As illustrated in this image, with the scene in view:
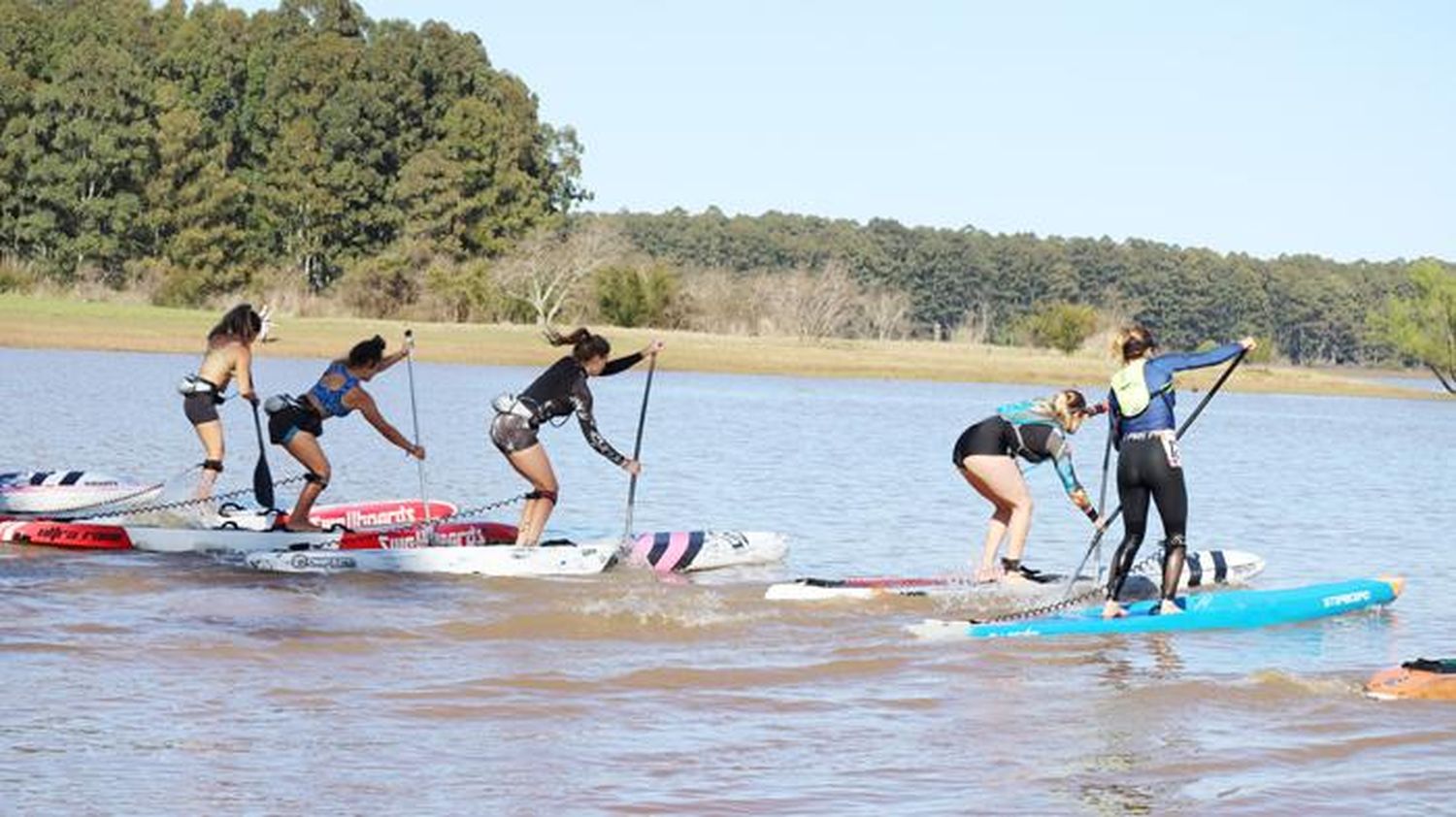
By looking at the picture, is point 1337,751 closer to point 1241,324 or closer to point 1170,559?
point 1170,559

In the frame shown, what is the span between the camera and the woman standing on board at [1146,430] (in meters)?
14.7

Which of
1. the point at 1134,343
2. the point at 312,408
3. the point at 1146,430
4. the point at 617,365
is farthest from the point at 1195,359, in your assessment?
the point at 312,408

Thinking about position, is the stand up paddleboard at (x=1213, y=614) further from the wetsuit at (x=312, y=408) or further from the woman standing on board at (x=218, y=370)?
the woman standing on board at (x=218, y=370)

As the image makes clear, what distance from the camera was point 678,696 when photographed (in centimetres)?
1255

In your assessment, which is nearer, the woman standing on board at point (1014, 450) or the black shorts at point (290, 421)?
the woman standing on board at point (1014, 450)

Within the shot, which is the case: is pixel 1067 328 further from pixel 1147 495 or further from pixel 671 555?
pixel 1147 495

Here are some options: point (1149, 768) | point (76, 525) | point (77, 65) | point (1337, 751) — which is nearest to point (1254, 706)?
point (1337, 751)

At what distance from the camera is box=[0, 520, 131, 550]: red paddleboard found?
59.3ft

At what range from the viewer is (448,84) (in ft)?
277

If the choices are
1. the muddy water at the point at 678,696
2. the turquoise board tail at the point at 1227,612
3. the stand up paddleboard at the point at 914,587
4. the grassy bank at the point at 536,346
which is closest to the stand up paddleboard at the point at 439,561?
the muddy water at the point at 678,696

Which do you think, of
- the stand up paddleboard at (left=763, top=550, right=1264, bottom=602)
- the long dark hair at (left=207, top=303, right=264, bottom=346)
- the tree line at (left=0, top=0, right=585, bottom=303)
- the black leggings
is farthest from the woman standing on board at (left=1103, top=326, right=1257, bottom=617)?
the tree line at (left=0, top=0, right=585, bottom=303)

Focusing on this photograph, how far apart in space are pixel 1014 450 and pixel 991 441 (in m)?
0.18

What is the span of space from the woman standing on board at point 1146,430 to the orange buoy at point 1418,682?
218 cm

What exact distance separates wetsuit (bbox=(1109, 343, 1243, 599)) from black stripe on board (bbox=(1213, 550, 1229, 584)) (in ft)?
11.3
